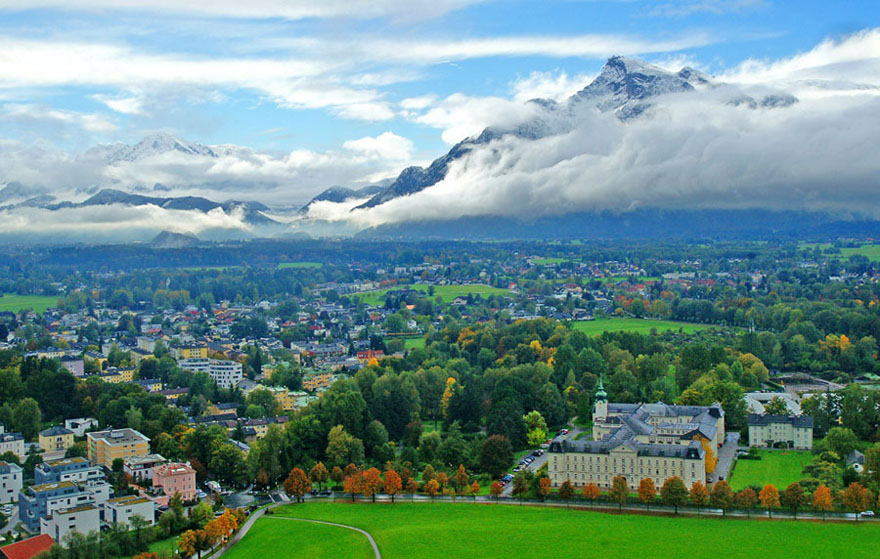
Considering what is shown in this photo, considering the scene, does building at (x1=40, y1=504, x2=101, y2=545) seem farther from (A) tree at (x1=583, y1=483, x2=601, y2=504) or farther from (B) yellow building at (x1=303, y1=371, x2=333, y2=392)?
(B) yellow building at (x1=303, y1=371, x2=333, y2=392)

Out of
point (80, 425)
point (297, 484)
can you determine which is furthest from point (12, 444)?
point (297, 484)

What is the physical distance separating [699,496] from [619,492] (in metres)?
3.24

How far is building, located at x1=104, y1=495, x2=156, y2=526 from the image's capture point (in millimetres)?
36875

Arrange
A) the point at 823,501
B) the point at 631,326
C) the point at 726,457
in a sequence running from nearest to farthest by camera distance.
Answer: the point at 823,501
the point at 726,457
the point at 631,326

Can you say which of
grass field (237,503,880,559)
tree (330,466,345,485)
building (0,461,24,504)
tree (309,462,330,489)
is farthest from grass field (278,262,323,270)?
grass field (237,503,880,559)

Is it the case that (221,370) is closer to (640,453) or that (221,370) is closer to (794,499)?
(640,453)

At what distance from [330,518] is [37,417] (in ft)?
80.5

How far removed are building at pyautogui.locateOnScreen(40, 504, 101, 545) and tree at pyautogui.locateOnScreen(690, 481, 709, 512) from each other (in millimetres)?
24141

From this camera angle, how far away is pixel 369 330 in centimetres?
9688

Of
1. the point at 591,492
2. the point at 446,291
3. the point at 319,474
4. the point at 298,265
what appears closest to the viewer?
the point at 591,492

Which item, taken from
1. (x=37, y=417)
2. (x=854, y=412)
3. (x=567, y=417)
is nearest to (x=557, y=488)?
(x=567, y=417)

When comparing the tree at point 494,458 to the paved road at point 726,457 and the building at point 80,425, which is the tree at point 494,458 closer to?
the paved road at point 726,457

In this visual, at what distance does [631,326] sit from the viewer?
91.2m

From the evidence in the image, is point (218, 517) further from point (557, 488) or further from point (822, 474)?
point (822, 474)
